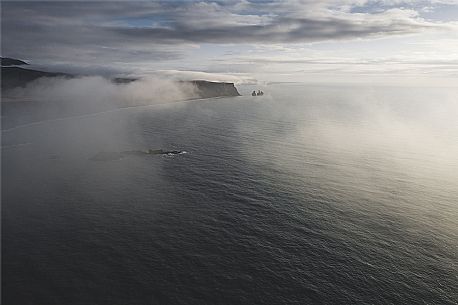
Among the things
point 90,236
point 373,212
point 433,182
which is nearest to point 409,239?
point 373,212

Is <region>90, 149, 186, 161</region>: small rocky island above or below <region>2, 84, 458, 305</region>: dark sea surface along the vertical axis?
above

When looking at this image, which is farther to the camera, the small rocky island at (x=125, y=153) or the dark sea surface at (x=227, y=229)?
the small rocky island at (x=125, y=153)

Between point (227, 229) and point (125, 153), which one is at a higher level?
point (125, 153)

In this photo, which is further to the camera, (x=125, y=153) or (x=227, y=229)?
(x=125, y=153)

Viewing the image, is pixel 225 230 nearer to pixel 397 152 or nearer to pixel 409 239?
pixel 409 239

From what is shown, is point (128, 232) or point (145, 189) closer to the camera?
point (128, 232)

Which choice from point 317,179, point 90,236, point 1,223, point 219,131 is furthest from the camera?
point 219,131

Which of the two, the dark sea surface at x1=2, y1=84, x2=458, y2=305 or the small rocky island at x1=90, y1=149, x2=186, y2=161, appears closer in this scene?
the dark sea surface at x1=2, y1=84, x2=458, y2=305

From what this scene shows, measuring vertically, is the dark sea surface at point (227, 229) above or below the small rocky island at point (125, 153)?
below
